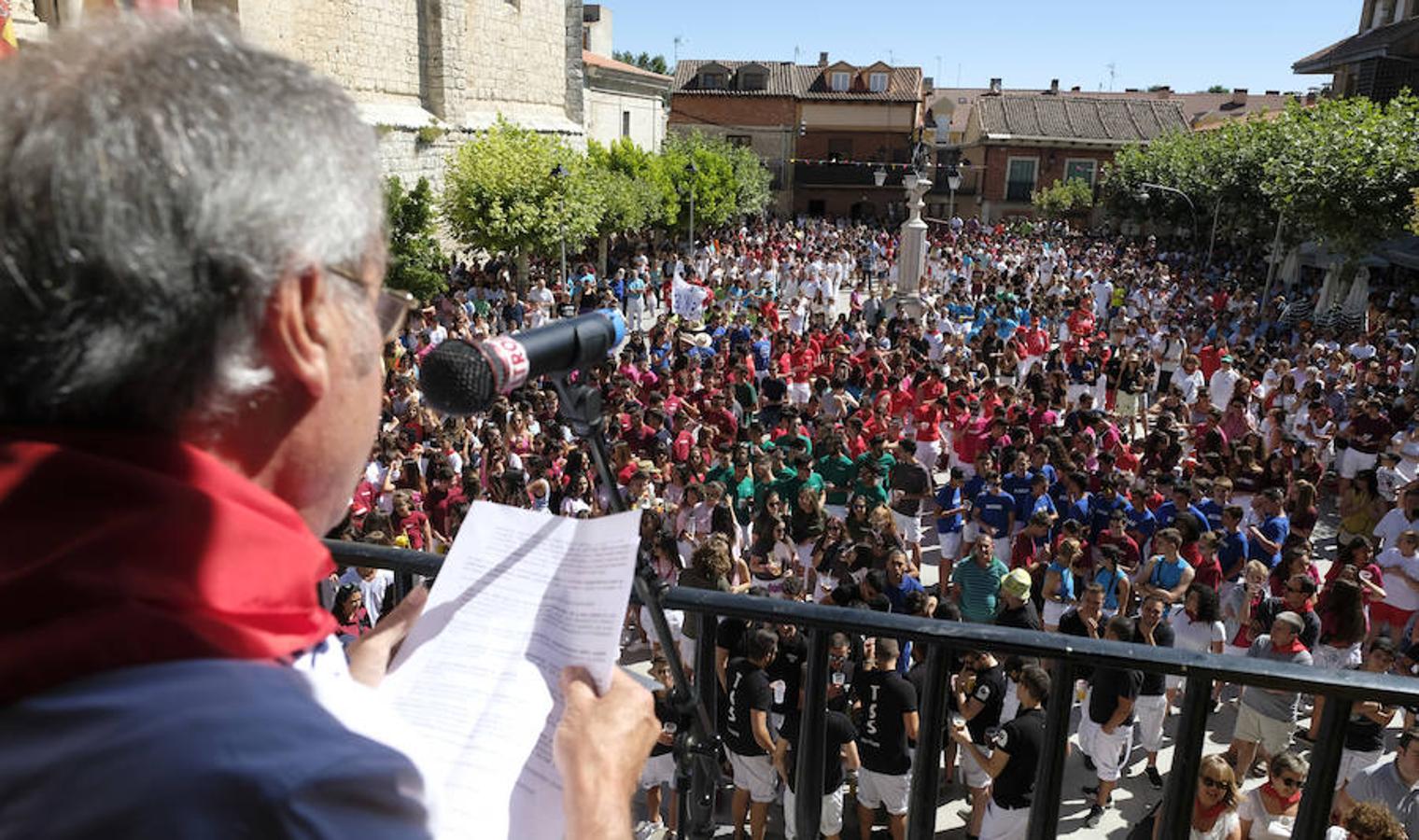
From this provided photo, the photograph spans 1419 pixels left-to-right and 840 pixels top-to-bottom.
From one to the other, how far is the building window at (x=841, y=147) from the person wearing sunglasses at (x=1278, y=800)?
Result: 58.4 metres

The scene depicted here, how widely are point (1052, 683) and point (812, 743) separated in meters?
0.51

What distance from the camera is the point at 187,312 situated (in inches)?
35.0

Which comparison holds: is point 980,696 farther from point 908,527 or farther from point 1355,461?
point 1355,461

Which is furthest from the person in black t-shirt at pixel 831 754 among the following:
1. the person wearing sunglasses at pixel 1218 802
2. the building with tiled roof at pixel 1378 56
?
the building with tiled roof at pixel 1378 56

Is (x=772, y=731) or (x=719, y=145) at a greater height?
(x=719, y=145)

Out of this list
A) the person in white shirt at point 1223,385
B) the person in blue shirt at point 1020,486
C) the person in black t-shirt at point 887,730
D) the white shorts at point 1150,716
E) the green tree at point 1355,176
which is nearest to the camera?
the person in black t-shirt at point 887,730

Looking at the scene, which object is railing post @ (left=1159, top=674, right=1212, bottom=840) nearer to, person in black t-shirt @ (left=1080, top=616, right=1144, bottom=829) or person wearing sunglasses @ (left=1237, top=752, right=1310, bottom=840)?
person wearing sunglasses @ (left=1237, top=752, right=1310, bottom=840)

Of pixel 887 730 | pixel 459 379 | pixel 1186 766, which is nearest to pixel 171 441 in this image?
pixel 459 379

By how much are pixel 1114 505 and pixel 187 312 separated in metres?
8.93

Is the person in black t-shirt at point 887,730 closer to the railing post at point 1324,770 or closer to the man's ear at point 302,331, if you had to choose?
the railing post at point 1324,770

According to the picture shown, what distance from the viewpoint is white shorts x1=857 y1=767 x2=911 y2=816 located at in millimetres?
5551

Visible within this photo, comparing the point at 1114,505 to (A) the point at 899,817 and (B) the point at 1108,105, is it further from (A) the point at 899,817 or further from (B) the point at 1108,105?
(B) the point at 1108,105

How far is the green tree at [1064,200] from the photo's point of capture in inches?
2160

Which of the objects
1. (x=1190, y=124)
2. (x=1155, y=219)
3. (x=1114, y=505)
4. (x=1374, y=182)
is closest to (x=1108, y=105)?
(x=1190, y=124)
